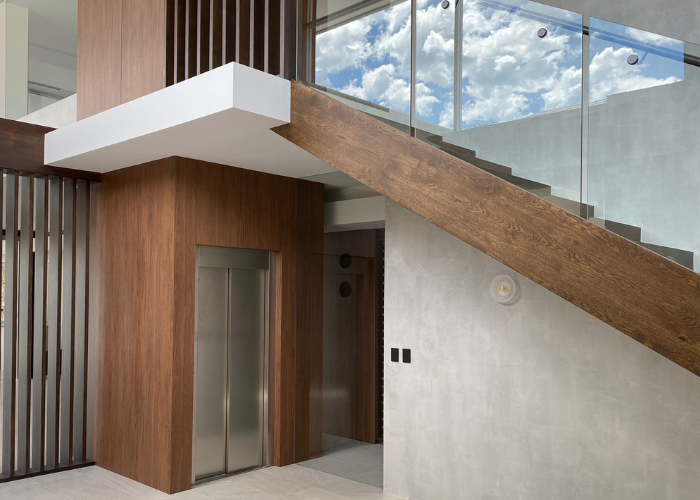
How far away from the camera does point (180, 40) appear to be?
487cm

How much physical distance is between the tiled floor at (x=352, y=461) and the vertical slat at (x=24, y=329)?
2457mm

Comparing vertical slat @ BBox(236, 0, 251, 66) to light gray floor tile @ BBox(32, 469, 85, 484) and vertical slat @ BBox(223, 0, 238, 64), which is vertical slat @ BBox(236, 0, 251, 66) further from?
light gray floor tile @ BBox(32, 469, 85, 484)

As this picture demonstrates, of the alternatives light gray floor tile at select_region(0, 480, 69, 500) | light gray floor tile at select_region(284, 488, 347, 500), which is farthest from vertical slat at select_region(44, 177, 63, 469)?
light gray floor tile at select_region(284, 488, 347, 500)

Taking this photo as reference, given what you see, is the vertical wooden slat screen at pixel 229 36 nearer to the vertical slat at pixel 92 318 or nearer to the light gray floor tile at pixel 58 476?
the vertical slat at pixel 92 318

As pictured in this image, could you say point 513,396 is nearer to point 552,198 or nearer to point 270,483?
point 552,198

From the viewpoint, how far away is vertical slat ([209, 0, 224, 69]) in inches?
179

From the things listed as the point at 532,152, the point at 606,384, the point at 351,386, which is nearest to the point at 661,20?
the point at 532,152

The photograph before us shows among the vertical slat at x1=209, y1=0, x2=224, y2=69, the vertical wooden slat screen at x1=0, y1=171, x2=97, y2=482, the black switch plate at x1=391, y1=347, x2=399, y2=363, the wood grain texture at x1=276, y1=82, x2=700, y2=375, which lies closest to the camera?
the wood grain texture at x1=276, y1=82, x2=700, y2=375

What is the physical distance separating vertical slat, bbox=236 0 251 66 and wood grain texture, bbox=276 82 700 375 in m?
0.70

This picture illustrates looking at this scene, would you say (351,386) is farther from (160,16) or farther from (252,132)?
(160,16)

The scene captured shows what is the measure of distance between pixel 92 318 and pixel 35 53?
4.81m

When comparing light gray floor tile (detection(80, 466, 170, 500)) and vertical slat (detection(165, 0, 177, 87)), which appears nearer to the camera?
vertical slat (detection(165, 0, 177, 87))

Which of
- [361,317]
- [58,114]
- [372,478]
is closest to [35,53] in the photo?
[58,114]

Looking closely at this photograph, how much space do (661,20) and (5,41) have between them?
6.85 meters
